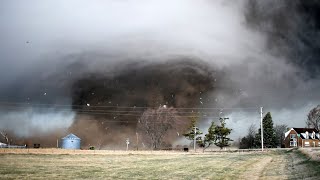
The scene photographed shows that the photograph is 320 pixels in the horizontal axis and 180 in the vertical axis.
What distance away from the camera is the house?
168125mm

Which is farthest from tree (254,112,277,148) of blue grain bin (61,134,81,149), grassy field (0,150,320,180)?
grassy field (0,150,320,180)

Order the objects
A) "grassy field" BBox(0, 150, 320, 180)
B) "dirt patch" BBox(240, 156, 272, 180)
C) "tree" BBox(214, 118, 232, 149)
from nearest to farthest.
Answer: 1. "dirt patch" BBox(240, 156, 272, 180)
2. "grassy field" BBox(0, 150, 320, 180)
3. "tree" BBox(214, 118, 232, 149)

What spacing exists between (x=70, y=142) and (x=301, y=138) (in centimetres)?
10698

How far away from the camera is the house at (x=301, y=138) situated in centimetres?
16812

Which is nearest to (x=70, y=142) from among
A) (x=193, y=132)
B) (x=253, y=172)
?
(x=193, y=132)

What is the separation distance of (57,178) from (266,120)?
13141cm

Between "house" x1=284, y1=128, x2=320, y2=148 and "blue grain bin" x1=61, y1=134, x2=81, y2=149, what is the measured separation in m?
97.7

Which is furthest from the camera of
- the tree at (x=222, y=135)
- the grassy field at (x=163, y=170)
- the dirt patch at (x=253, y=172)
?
the tree at (x=222, y=135)

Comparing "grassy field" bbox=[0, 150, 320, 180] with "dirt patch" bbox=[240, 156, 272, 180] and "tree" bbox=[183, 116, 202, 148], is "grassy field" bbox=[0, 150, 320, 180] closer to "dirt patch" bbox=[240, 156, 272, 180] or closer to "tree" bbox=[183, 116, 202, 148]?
"dirt patch" bbox=[240, 156, 272, 180]

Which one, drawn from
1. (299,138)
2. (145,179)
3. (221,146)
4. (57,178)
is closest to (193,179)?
(145,179)

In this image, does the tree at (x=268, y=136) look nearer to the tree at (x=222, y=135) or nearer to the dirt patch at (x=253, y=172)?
the tree at (x=222, y=135)

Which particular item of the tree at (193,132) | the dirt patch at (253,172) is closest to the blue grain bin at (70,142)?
the tree at (193,132)

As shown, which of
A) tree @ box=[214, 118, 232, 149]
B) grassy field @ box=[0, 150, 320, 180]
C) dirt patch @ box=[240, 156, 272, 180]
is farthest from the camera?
tree @ box=[214, 118, 232, 149]

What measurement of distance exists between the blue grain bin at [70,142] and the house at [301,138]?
320 feet
